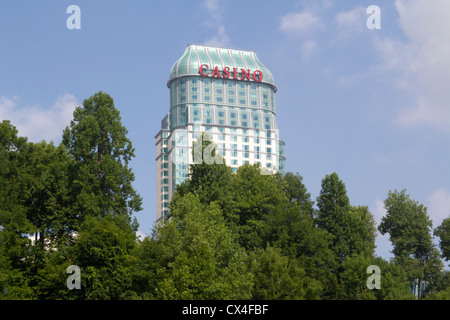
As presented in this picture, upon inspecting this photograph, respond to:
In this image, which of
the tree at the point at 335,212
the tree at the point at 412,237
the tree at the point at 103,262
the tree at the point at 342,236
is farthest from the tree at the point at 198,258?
the tree at the point at 412,237

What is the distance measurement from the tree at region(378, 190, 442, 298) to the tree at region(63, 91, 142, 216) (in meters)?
37.5

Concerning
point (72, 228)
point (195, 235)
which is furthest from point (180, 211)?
point (72, 228)

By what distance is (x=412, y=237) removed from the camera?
328ft

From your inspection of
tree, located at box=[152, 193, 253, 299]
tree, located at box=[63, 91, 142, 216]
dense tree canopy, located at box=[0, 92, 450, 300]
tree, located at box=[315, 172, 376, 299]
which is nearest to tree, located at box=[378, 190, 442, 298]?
dense tree canopy, located at box=[0, 92, 450, 300]

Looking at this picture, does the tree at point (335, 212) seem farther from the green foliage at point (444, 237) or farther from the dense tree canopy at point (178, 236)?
the green foliage at point (444, 237)

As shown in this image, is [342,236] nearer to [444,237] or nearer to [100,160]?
[444,237]

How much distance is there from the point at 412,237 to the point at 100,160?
1770 inches

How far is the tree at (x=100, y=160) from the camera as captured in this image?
84.4m

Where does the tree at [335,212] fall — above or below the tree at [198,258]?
above

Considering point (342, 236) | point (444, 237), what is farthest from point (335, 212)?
point (444, 237)

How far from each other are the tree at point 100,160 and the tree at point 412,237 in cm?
3747

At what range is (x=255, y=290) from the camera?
74875 mm

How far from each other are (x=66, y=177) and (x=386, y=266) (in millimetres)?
40208
